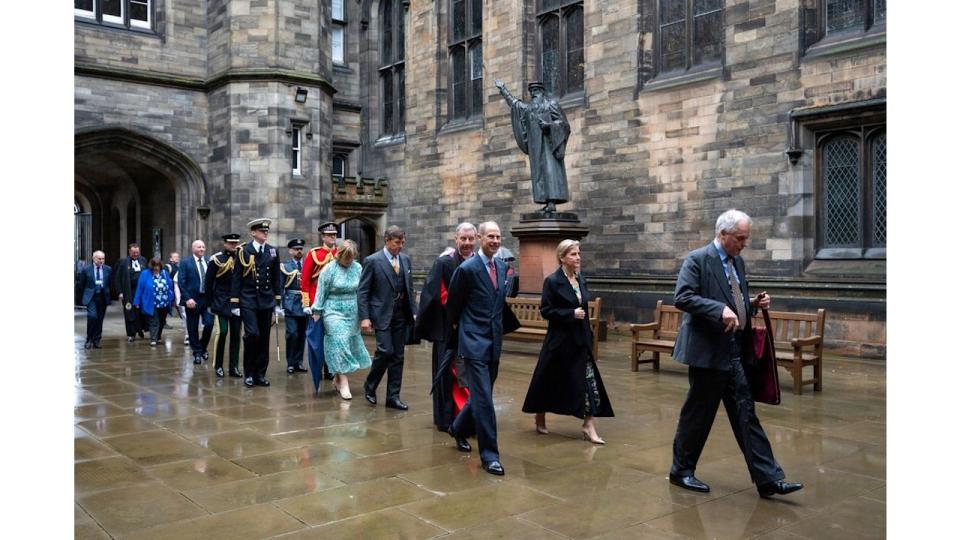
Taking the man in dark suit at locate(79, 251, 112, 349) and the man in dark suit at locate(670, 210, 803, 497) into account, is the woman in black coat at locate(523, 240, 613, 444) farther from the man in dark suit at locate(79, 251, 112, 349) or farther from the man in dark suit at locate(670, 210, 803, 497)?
the man in dark suit at locate(79, 251, 112, 349)

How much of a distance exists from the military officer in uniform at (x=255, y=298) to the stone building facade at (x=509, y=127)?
8.46 meters

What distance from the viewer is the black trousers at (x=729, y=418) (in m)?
4.92

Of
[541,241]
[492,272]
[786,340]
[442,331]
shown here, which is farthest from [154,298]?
[786,340]

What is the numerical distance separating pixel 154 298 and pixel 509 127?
921cm

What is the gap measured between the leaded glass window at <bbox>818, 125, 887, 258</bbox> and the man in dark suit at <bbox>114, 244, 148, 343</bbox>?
39.6 feet

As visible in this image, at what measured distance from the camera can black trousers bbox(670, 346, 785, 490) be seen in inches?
194

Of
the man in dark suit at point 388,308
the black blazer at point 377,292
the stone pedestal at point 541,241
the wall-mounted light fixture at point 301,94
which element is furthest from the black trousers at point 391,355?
the wall-mounted light fixture at point 301,94

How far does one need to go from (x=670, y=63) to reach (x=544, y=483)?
1251 centimetres

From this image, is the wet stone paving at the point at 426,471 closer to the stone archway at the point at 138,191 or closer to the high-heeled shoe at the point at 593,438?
the high-heeled shoe at the point at 593,438

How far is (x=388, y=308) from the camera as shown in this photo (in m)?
7.99

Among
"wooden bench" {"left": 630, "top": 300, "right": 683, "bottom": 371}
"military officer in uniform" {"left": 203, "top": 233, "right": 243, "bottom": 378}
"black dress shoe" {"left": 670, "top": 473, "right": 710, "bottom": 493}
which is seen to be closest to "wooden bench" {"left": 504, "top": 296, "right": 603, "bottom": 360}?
"wooden bench" {"left": 630, "top": 300, "right": 683, "bottom": 371}

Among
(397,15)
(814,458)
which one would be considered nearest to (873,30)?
(814,458)

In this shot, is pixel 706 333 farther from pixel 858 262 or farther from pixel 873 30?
pixel 873 30

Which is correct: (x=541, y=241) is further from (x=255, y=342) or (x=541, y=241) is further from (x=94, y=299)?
(x=94, y=299)
